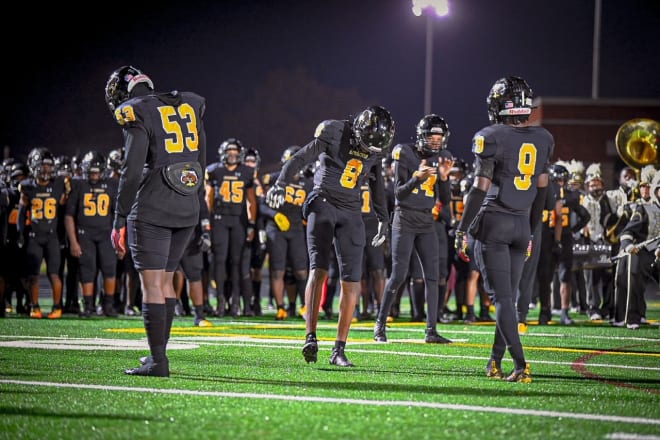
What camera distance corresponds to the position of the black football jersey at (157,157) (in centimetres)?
681

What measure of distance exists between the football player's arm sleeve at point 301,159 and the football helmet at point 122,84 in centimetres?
134

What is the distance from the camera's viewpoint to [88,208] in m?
14.1

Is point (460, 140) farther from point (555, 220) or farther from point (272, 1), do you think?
point (555, 220)

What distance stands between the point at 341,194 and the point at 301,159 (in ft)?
1.41

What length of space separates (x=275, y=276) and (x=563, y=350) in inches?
228

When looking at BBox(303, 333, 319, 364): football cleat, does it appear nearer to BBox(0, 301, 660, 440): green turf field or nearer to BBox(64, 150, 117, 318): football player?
BBox(0, 301, 660, 440): green turf field

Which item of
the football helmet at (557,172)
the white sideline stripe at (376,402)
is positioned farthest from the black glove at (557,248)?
the white sideline stripe at (376,402)

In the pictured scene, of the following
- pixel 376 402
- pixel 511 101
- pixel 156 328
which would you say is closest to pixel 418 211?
pixel 511 101

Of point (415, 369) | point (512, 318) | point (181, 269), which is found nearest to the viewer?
point (512, 318)

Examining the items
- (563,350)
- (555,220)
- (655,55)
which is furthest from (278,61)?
(563,350)

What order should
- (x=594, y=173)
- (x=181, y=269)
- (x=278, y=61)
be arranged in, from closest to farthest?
1. (x=181, y=269)
2. (x=594, y=173)
3. (x=278, y=61)

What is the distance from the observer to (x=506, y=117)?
720cm

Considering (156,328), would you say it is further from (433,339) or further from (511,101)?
(433,339)

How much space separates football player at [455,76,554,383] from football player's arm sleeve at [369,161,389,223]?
1.47m
